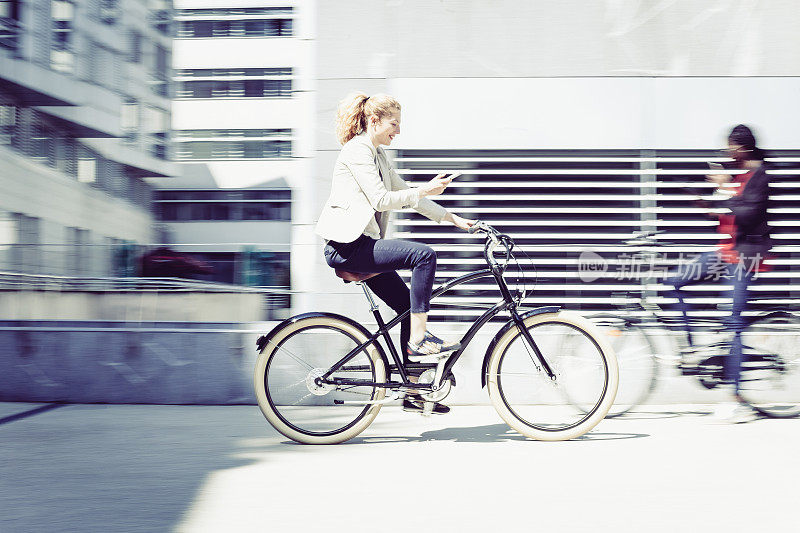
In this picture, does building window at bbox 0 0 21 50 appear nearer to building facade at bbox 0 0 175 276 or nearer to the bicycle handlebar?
building facade at bbox 0 0 175 276

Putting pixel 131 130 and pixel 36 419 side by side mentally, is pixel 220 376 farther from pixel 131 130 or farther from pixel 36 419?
pixel 131 130

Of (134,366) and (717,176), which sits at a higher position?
(717,176)

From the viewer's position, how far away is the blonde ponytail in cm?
505

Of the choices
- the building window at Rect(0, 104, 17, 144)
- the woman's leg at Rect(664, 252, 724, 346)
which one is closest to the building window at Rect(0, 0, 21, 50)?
the building window at Rect(0, 104, 17, 144)

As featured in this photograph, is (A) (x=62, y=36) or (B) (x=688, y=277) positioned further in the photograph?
(A) (x=62, y=36)

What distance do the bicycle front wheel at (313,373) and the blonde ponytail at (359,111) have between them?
1129 mm

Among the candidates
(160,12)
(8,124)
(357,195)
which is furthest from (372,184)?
(8,124)

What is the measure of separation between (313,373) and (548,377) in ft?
4.65

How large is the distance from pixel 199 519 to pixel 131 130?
4.60 m

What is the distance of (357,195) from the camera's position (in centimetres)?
497

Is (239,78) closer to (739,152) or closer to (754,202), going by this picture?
(739,152)

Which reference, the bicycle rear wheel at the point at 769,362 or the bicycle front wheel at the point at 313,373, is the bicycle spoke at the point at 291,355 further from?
the bicycle rear wheel at the point at 769,362

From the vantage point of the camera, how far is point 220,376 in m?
6.59

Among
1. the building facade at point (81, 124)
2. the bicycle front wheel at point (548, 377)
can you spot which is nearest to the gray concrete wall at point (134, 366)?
the building facade at point (81, 124)
